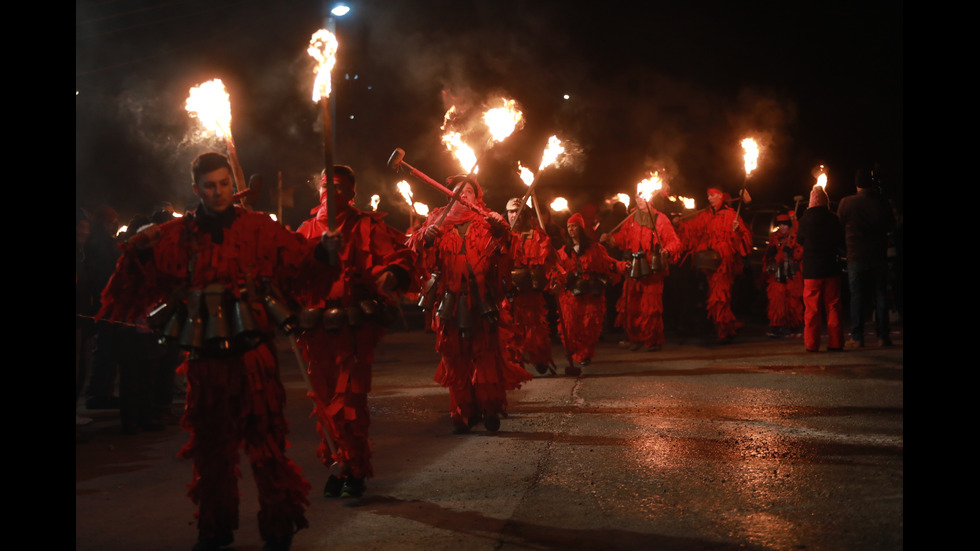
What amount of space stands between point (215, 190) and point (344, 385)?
1484mm

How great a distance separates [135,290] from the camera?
4176 millimetres

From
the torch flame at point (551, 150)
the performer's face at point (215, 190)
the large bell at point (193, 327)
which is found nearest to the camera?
the large bell at point (193, 327)

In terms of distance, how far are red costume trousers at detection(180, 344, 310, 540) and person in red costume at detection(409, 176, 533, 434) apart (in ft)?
10.3

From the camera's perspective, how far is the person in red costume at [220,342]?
13.3 feet

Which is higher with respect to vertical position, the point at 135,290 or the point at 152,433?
the point at 135,290

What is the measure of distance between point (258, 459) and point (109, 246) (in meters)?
5.48

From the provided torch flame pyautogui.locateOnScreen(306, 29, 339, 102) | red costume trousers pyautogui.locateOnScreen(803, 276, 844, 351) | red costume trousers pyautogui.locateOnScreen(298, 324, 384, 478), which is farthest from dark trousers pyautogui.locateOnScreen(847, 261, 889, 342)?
torch flame pyautogui.locateOnScreen(306, 29, 339, 102)

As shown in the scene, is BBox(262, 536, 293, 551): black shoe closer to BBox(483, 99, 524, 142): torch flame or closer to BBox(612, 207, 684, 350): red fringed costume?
BBox(483, 99, 524, 142): torch flame

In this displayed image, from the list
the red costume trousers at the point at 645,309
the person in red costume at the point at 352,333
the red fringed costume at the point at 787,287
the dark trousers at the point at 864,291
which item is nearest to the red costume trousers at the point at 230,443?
the person in red costume at the point at 352,333

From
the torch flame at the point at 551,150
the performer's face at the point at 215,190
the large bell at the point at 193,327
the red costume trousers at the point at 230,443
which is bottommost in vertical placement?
the red costume trousers at the point at 230,443

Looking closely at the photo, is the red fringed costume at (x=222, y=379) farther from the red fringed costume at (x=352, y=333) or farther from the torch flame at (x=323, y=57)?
the red fringed costume at (x=352, y=333)

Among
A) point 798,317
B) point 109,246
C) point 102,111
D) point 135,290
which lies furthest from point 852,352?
point 102,111

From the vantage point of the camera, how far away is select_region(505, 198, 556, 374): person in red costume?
10156 mm
